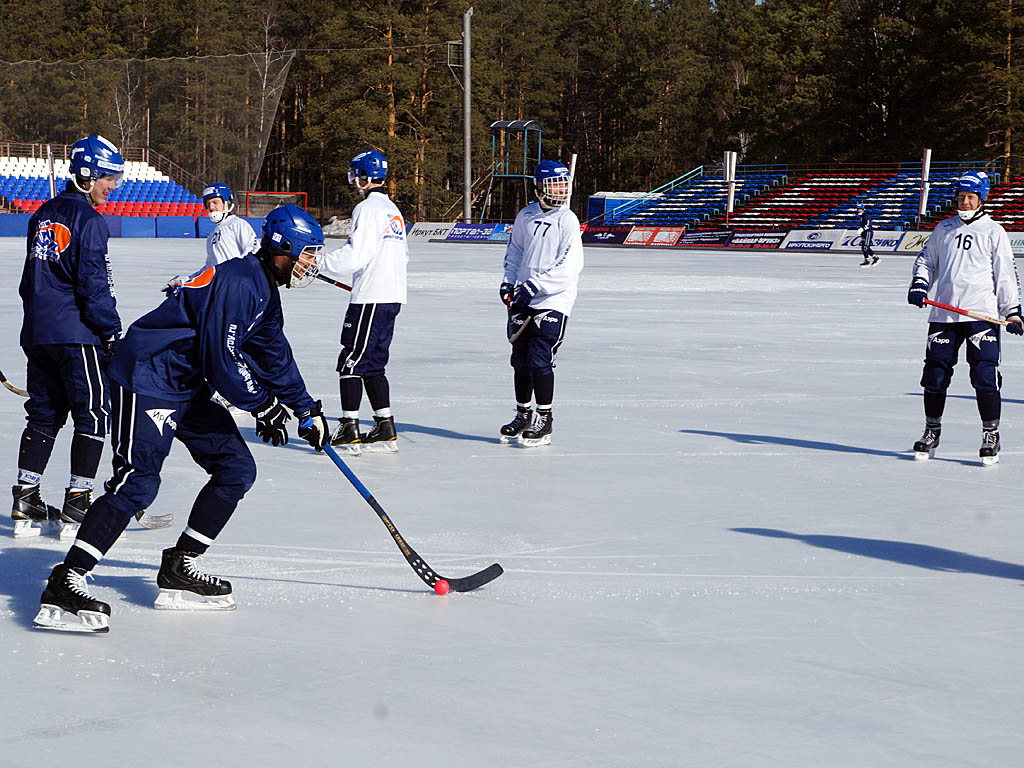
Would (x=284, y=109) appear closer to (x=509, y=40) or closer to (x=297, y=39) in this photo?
(x=297, y=39)

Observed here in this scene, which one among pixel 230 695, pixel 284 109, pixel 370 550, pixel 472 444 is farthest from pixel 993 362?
pixel 284 109

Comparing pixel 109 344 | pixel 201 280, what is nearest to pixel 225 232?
pixel 109 344

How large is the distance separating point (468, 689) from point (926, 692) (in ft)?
4.26

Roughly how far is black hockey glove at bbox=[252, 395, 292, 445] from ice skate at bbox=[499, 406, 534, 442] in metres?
3.71

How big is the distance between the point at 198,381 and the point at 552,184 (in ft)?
13.2

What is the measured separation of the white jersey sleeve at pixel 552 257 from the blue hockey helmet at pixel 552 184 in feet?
0.24

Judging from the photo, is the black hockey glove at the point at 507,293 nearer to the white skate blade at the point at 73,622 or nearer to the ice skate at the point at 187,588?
the ice skate at the point at 187,588

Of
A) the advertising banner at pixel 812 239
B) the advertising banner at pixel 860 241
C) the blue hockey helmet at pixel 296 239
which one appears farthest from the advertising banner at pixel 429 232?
the blue hockey helmet at pixel 296 239

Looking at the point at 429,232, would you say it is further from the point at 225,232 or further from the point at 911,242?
the point at 225,232

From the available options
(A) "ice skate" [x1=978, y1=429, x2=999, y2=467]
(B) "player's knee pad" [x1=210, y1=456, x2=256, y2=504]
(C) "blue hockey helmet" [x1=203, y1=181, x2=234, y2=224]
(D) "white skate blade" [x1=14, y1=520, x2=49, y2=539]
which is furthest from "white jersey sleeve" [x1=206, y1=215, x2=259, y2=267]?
(A) "ice skate" [x1=978, y1=429, x2=999, y2=467]

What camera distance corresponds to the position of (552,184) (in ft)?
26.2

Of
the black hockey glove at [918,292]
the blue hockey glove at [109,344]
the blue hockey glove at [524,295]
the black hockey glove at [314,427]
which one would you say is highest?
the black hockey glove at [918,292]

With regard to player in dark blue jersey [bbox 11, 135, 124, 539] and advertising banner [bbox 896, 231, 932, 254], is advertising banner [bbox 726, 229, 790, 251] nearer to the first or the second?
advertising banner [bbox 896, 231, 932, 254]

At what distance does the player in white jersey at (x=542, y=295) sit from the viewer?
7984 millimetres
